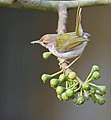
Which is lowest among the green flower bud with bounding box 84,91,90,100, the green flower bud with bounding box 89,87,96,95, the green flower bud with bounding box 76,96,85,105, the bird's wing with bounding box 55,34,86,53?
the green flower bud with bounding box 76,96,85,105

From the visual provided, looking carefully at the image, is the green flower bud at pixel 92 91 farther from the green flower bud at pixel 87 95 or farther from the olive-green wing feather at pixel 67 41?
the olive-green wing feather at pixel 67 41

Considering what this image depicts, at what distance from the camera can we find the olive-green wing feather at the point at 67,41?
0.86 metres

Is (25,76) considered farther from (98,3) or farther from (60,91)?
(60,91)

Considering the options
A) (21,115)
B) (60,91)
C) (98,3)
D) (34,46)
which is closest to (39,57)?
(34,46)

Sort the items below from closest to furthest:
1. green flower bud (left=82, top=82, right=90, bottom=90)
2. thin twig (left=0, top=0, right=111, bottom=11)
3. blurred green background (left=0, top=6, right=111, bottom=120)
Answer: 1. green flower bud (left=82, top=82, right=90, bottom=90)
2. thin twig (left=0, top=0, right=111, bottom=11)
3. blurred green background (left=0, top=6, right=111, bottom=120)

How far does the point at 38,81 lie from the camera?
2471mm

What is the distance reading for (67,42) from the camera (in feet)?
2.85

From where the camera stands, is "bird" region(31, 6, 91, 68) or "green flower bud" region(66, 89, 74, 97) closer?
"green flower bud" region(66, 89, 74, 97)

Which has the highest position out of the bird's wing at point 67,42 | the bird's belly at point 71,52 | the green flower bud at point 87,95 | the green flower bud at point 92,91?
the bird's wing at point 67,42

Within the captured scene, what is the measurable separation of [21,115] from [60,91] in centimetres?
175

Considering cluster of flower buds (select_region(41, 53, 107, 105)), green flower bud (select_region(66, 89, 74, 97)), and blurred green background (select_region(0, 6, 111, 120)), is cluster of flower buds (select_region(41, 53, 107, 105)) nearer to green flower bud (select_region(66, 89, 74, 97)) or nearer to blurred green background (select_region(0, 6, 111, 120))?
green flower bud (select_region(66, 89, 74, 97))

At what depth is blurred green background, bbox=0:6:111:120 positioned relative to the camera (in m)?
2.36

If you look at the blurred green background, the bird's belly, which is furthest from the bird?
the blurred green background

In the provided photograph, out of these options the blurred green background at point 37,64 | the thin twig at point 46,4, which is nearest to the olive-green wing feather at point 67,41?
the thin twig at point 46,4
